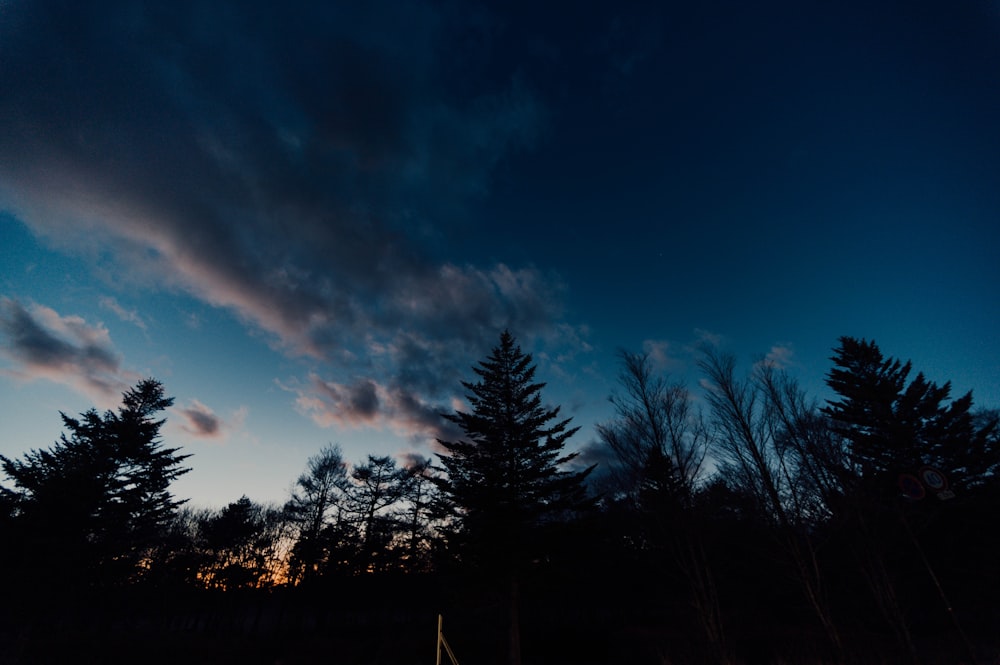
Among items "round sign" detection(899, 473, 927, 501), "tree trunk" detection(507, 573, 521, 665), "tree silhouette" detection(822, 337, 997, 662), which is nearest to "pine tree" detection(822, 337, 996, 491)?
"tree silhouette" detection(822, 337, 997, 662)

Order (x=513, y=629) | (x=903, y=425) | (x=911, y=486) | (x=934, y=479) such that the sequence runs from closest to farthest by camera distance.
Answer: (x=934, y=479) → (x=911, y=486) → (x=513, y=629) → (x=903, y=425)

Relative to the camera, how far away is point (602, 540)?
814 inches

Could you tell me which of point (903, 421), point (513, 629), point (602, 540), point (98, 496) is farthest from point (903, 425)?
point (98, 496)

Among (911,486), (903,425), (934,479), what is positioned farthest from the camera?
(903,425)

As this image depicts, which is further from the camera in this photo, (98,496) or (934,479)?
(98,496)

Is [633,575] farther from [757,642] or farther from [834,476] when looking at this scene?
[834,476]

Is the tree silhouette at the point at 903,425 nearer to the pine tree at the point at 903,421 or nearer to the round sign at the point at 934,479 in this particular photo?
the pine tree at the point at 903,421

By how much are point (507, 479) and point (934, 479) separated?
14870mm

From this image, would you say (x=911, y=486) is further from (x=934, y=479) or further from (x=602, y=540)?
(x=602, y=540)

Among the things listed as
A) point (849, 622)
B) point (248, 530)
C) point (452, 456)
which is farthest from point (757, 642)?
point (248, 530)

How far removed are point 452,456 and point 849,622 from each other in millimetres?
27309

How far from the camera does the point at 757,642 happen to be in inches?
834

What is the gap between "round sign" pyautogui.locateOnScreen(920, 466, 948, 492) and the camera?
8758mm

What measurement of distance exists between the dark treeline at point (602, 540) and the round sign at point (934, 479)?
0.10 meters
